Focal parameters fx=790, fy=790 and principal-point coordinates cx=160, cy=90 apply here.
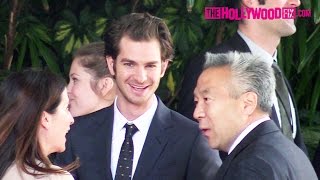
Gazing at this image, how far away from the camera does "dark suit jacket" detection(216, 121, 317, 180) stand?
6.57ft

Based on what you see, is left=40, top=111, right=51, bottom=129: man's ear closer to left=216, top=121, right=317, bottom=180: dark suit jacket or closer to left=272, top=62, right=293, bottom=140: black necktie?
left=216, top=121, right=317, bottom=180: dark suit jacket

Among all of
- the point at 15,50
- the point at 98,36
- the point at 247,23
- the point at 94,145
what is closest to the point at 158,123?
the point at 94,145

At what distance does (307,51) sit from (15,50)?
1.59m

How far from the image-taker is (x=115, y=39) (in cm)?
273

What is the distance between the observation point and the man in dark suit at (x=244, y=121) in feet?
6.67

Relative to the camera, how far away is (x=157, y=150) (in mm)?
2576

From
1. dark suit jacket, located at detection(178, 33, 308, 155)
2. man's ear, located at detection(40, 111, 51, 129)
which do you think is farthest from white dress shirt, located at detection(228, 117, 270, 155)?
dark suit jacket, located at detection(178, 33, 308, 155)

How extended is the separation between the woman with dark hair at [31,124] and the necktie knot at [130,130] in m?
0.34

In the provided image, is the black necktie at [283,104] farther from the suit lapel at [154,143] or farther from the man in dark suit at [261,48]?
the suit lapel at [154,143]

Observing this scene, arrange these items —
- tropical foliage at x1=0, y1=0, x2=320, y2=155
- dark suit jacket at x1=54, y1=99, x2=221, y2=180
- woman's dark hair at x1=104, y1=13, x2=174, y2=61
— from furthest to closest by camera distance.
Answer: tropical foliage at x1=0, y1=0, x2=320, y2=155, woman's dark hair at x1=104, y1=13, x2=174, y2=61, dark suit jacket at x1=54, y1=99, x2=221, y2=180

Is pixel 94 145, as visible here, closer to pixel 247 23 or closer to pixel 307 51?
pixel 247 23

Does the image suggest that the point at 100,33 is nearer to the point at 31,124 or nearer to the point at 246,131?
the point at 31,124

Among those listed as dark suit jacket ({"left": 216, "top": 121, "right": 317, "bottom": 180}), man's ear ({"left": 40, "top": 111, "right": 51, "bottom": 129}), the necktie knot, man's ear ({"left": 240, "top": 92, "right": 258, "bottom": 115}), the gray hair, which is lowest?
the necktie knot

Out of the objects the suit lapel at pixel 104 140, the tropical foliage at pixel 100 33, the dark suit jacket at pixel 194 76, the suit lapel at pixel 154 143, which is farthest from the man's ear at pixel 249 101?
the tropical foliage at pixel 100 33
